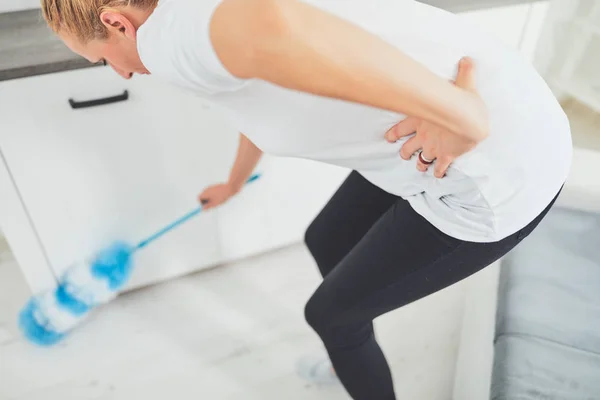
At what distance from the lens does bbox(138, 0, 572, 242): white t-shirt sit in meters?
0.58

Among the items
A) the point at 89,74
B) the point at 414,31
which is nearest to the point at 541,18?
the point at 414,31

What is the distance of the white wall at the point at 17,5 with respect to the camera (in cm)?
117

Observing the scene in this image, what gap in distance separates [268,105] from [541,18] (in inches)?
41.7

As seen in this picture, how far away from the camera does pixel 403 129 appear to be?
66 centimetres

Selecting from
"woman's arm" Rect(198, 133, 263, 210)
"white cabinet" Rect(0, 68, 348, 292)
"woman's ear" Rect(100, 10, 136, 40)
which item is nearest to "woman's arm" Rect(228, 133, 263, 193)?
Result: "woman's arm" Rect(198, 133, 263, 210)

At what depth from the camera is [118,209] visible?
1.27 m

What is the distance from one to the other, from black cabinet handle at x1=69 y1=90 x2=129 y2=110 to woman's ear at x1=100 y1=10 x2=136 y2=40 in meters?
0.40

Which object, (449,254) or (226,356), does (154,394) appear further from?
(449,254)

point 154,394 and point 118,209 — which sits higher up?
point 118,209

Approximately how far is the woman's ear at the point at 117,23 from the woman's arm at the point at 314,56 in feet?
0.73

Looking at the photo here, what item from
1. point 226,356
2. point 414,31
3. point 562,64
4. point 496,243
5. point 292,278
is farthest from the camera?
point 562,64

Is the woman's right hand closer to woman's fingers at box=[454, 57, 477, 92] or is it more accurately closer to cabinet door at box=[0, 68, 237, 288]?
cabinet door at box=[0, 68, 237, 288]

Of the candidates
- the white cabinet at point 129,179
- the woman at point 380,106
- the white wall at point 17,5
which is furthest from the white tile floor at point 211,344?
the white wall at point 17,5

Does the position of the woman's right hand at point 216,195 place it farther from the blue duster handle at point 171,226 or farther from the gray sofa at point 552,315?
the gray sofa at point 552,315
